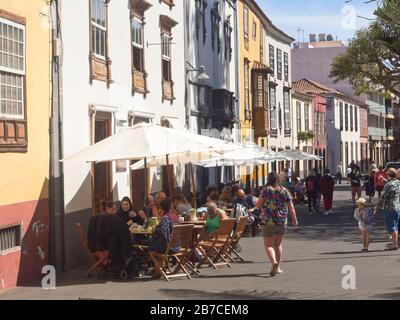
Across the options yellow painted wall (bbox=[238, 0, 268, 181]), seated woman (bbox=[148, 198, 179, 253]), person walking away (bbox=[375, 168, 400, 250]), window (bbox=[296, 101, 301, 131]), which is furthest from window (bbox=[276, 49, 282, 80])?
seated woman (bbox=[148, 198, 179, 253])

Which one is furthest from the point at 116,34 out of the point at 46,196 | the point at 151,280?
the point at 151,280

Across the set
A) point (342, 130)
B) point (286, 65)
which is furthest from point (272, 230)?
point (342, 130)

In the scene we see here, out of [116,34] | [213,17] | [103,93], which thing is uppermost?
[213,17]

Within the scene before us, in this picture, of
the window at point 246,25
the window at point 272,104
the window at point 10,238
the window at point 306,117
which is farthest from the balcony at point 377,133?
the window at point 10,238

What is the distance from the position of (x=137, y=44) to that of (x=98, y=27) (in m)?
3.03

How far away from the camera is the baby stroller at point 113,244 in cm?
1295

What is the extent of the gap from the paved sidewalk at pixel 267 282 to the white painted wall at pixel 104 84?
7.04 ft

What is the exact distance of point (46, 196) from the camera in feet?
45.6

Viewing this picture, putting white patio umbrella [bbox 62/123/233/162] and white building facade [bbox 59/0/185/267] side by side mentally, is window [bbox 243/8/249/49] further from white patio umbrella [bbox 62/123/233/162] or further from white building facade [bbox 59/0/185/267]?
white patio umbrella [bbox 62/123/233/162]

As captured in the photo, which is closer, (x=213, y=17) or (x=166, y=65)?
(x=166, y=65)

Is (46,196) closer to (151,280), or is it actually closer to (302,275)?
(151,280)

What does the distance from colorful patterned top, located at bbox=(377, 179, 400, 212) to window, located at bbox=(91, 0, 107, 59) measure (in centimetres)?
666

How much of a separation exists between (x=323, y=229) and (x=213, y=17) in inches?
462

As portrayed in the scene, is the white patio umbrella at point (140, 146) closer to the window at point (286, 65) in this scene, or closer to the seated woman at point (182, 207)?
the seated woman at point (182, 207)
